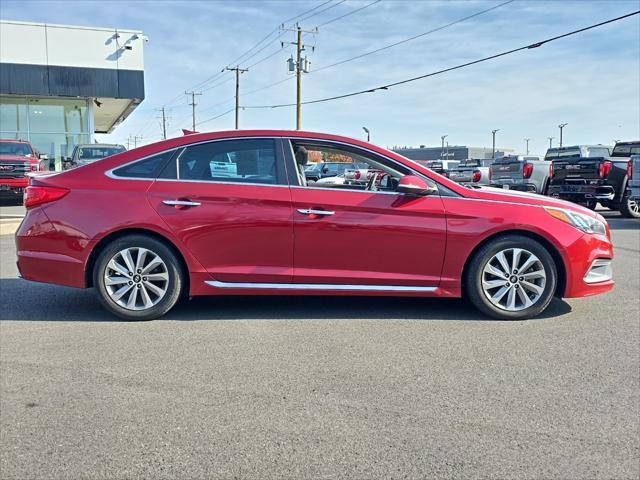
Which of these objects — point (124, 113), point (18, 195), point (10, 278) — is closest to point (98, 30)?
point (124, 113)

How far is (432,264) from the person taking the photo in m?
4.88

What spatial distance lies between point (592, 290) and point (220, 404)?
3.50 m

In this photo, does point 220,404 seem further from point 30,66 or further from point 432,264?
point 30,66

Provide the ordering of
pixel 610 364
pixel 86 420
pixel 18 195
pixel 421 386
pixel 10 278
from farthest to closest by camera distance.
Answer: pixel 18 195 < pixel 10 278 < pixel 610 364 < pixel 421 386 < pixel 86 420

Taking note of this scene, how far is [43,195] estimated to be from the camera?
486 centimetres

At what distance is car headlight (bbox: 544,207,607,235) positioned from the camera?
4984 millimetres

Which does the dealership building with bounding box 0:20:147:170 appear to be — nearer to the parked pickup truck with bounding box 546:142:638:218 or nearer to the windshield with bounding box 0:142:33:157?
the windshield with bounding box 0:142:33:157

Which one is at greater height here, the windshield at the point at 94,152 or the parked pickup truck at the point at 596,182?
the windshield at the point at 94,152

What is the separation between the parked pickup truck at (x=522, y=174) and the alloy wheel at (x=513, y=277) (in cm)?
1075

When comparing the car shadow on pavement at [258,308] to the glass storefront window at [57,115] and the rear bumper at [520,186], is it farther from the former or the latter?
the glass storefront window at [57,115]

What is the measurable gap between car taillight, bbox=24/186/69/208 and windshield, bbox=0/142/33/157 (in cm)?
1334

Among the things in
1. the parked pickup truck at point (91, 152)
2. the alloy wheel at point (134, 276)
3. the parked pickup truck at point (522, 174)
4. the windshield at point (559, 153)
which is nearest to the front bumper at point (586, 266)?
the alloy wheel at point (134, 276)

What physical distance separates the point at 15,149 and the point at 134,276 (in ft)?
47.7

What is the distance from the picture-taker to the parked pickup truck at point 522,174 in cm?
1545
